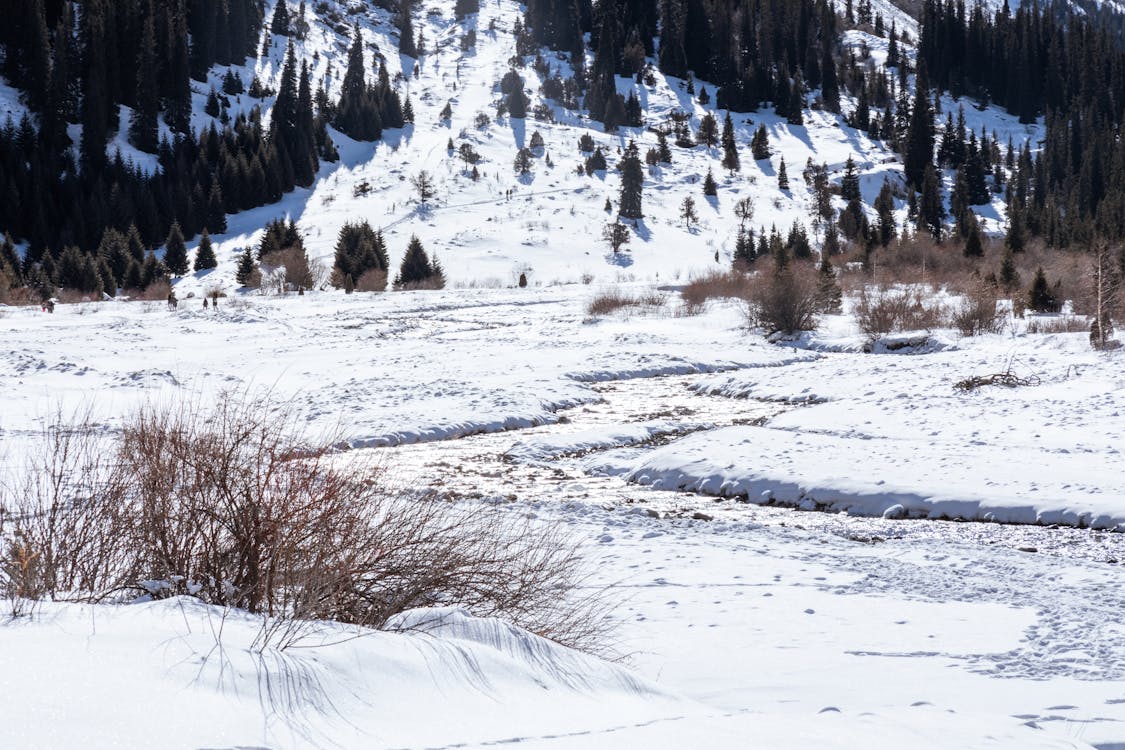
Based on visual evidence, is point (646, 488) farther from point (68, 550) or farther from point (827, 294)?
point (827, 294)

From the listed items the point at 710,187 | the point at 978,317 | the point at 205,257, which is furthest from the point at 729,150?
the point at 978,317

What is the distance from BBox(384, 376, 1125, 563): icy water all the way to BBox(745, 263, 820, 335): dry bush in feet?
37.0

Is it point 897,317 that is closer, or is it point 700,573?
point 700,573

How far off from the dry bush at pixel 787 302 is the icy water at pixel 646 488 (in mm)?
11268

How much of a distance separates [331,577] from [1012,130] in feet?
433

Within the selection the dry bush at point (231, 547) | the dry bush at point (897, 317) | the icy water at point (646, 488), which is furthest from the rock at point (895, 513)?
the dry bush at point (897, 317)

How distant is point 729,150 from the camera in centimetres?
8600

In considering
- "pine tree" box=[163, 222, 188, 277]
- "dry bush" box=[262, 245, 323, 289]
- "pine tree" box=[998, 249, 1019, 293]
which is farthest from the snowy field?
"pine tree" box=[163, 222, 188, 277]

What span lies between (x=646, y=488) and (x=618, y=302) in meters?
24.4

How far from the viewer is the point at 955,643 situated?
5336 mm

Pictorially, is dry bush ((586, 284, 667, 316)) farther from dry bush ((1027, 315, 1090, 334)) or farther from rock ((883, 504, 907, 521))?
rock ((883, 504, 907, 521))

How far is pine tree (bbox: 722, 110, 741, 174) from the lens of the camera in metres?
84.4

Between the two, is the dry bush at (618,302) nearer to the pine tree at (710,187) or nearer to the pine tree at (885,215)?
the pine tree at (885,215)

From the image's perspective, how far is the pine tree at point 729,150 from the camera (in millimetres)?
84438
